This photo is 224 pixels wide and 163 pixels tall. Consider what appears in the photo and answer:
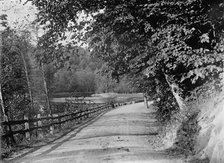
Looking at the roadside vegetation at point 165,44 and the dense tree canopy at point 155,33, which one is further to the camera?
the dense tree canopy at point 155,33

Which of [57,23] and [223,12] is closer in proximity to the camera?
[223,12]

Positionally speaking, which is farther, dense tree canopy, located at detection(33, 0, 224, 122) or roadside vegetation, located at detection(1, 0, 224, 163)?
dense tree canopy, located at detection(33, 0, 224, 122)

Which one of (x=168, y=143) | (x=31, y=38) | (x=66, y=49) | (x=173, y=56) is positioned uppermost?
(x=31, y=38)

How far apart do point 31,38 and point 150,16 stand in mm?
21181

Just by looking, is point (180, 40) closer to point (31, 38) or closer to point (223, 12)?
point (223, 12)

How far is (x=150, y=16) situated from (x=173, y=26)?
169 centimetres

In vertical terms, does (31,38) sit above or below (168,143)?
above

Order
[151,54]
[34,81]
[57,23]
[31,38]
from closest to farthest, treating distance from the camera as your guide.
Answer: [151,54] < [57,23] < [31,38] < [34,81]

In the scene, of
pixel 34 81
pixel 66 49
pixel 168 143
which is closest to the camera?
pixel 168 143

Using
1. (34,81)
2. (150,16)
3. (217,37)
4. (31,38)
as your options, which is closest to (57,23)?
(150,16)

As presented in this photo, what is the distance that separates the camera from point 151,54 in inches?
487

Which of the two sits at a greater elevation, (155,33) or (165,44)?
(155,33)

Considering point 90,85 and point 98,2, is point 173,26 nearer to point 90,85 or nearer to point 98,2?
point 98,2

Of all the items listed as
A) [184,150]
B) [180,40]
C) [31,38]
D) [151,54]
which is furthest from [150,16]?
[31,38]
